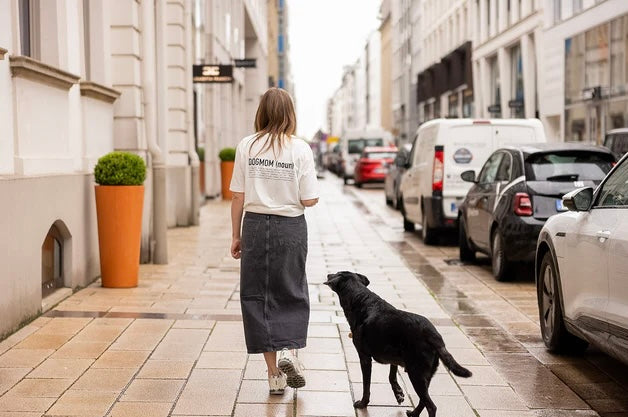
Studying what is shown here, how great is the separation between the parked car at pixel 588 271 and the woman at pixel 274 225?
174 cm

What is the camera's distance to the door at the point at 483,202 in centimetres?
1174

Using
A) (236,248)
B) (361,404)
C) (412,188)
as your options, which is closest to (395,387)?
(361,404)

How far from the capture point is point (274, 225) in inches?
222

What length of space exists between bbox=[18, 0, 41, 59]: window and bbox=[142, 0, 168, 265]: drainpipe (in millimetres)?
3121

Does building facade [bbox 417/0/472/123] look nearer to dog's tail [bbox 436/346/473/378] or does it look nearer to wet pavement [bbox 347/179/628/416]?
wet pavement [bbox 347/179/628/416]

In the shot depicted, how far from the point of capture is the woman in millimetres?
5602

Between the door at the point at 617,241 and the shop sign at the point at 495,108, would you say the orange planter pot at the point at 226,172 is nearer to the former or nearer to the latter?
the shop sign at the point at 495,108

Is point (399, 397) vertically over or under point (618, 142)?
under

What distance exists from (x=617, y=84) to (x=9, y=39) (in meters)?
22.5

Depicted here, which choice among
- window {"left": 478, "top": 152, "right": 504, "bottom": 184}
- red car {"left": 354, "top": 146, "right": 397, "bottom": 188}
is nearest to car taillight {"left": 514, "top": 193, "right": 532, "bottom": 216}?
window {"left": 478, "top": 152, "right": 504, "bottom": 184}

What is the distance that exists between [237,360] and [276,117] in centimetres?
191

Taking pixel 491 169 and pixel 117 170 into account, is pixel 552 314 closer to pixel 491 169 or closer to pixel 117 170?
pixel 117 170

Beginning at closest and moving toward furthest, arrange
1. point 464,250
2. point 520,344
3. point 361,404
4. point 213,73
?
point 361,404
point 520,344
point 464,250
point 213,73

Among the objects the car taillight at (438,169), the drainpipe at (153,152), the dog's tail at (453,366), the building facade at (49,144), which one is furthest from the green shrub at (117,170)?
the car taillight at (438,169)
